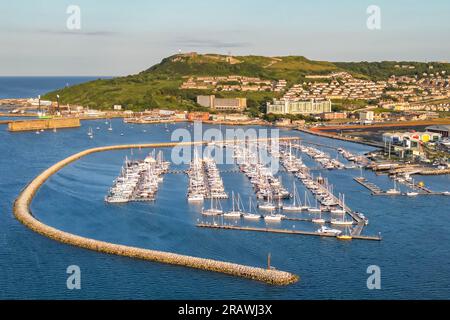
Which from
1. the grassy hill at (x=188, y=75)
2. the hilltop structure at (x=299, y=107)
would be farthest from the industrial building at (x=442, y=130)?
the grassy hill at (x=188, y=75)

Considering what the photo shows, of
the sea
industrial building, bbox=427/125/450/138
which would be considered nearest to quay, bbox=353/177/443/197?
the sea

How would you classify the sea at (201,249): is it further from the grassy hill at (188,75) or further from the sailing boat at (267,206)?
the grassy hill at (188,75)

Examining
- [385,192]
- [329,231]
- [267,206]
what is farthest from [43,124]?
[329,231]

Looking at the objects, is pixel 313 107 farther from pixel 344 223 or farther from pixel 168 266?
pixel 168 266

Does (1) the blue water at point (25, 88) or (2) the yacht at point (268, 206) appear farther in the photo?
(1) the blue water at point (25, 88)

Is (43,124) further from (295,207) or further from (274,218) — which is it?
(274,218)
